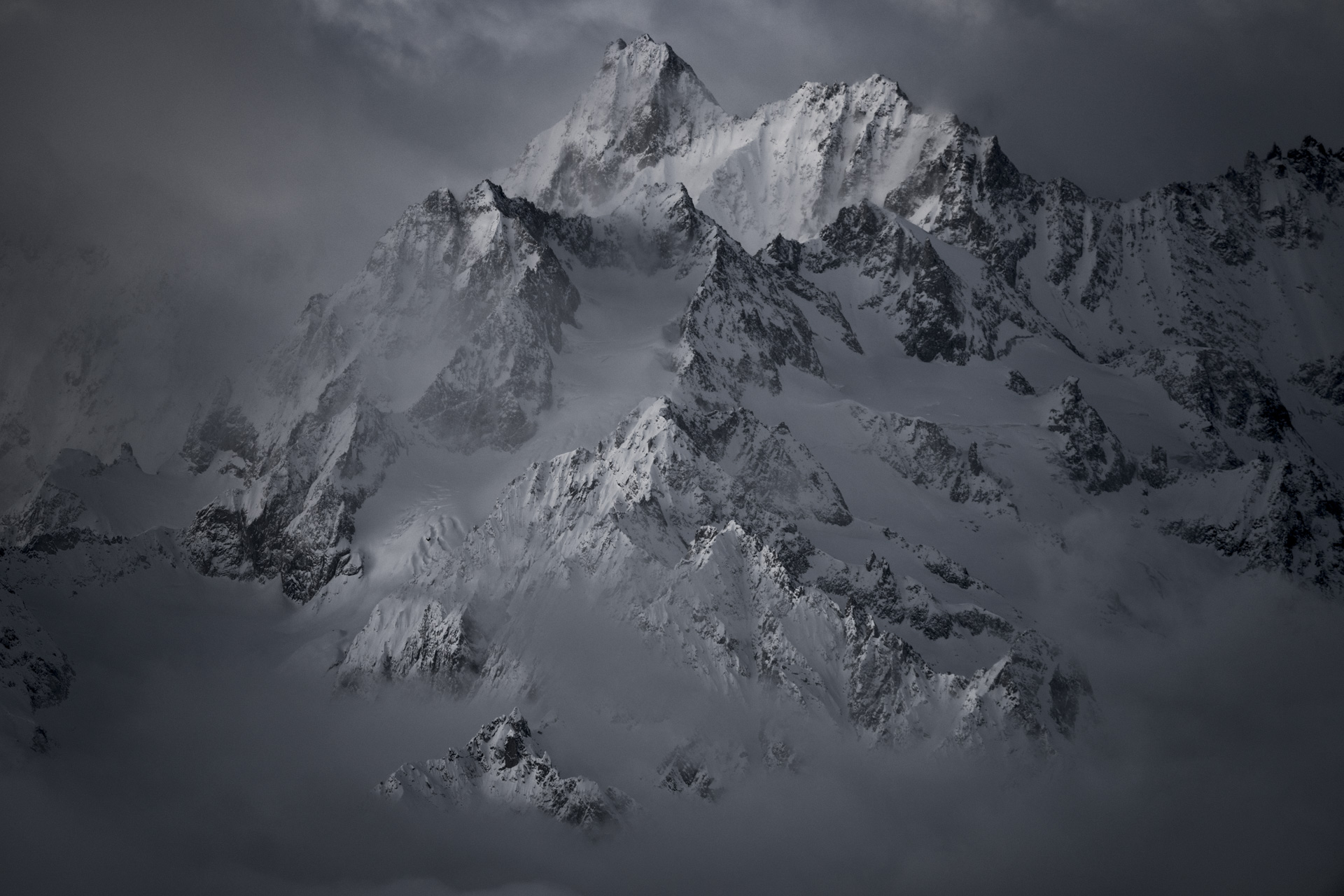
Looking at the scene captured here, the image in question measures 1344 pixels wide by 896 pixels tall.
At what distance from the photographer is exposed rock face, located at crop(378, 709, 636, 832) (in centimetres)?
16562

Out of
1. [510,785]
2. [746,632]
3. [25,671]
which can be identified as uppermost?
[746,632]

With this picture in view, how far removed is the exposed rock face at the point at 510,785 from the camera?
166 meters

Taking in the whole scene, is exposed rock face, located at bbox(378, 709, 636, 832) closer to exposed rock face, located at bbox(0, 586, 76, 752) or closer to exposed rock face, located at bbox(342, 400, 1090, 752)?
exposed rock face, located at bbox(342, 400, 1090, 752)

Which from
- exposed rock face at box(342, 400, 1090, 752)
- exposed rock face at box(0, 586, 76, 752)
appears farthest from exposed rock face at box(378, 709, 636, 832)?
exposed rock face at box(0, 586, 76, 752)

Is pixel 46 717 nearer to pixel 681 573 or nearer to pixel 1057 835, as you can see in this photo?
pixel 681 573

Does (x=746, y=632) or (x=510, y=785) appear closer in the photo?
(x=510, y=785)

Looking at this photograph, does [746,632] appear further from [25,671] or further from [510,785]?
[25,671]

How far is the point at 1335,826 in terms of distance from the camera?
7037 inches

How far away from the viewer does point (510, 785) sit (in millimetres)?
168250

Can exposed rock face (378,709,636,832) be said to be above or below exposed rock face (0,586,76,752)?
below

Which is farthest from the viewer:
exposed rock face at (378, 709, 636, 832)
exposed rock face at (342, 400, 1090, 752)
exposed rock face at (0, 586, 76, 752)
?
exposed rock face at (342, 400, 1090, 752)

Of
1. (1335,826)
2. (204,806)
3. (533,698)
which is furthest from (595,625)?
(1335,826)

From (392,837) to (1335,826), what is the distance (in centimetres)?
11621

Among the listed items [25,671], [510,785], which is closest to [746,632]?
[510,785]
